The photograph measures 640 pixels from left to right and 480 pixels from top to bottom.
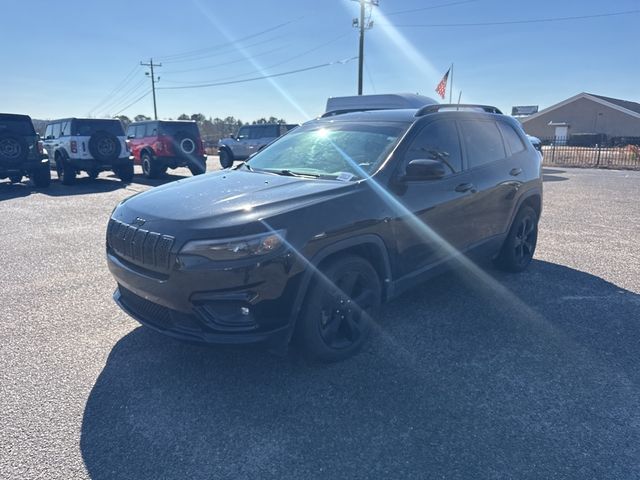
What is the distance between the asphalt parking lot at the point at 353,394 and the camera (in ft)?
7.45

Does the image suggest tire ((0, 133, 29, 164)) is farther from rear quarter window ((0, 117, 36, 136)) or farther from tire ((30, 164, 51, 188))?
tire ((30, 164, 51, 188))

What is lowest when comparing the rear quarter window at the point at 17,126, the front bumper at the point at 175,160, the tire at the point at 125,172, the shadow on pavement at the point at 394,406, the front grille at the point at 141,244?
the shadow on pavement at the point at 394,406

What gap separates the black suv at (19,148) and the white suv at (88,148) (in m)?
0.80

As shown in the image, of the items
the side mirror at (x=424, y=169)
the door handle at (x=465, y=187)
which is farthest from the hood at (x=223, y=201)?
the door handle at (x=465, y=187)

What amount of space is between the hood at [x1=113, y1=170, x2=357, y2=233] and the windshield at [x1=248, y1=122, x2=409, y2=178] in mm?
270

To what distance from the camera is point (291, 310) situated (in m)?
2.74

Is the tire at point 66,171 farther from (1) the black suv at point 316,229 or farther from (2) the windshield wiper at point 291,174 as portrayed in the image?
(2) the windshield wiper at point 291,174

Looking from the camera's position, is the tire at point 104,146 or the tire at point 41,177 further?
the tire at point 104,146

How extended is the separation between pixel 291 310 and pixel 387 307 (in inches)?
64.8

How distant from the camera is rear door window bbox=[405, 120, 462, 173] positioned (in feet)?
12.0

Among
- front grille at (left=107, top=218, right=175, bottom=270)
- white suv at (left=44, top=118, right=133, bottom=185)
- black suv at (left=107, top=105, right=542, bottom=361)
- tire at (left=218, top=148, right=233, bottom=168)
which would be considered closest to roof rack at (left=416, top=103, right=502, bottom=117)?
black suv at (left=107, top=105, right=542, bottom=361)

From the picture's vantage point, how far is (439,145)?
3891 millimetres

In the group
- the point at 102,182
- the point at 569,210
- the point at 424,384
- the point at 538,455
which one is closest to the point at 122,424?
the point at 424,384

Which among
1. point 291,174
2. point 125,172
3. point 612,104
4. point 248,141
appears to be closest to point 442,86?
point 248,141
